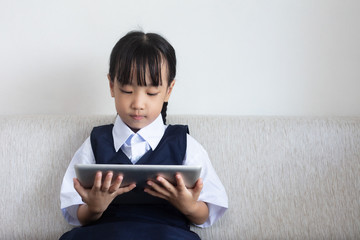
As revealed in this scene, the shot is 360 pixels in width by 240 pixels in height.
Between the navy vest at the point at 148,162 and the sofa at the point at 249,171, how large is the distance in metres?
0.17

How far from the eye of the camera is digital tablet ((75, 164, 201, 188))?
3.04ft

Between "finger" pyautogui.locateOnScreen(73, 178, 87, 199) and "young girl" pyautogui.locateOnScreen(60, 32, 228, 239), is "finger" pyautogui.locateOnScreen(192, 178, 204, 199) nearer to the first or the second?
"young girl" pyautogui.locateOnScreen(60, 32, 228, 239)

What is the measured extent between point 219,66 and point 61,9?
652 millimetres

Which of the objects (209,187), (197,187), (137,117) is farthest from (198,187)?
(137,117)

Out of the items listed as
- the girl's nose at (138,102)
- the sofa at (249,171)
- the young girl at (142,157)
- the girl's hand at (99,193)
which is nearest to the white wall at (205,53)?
the sofa at (249,171)

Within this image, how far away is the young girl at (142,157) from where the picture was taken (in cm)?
104

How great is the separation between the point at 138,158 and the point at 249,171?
404mm

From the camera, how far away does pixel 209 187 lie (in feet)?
3.96

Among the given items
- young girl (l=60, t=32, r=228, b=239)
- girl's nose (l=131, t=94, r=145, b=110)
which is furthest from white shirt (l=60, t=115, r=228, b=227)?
girl's nose (l=131, t=94, r=145, b=110)

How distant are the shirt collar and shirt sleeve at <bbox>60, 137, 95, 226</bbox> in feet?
0.31

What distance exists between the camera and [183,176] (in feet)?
3.19

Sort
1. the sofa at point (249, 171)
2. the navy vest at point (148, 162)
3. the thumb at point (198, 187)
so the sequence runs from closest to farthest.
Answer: the thumb at point (198, 187), the navy vest at point (148, 162), the sofa at point (249, 171)

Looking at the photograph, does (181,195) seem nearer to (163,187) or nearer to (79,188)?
(163,187)

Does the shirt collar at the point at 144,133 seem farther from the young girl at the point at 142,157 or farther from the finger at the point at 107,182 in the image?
the finger at the point at 107,182
